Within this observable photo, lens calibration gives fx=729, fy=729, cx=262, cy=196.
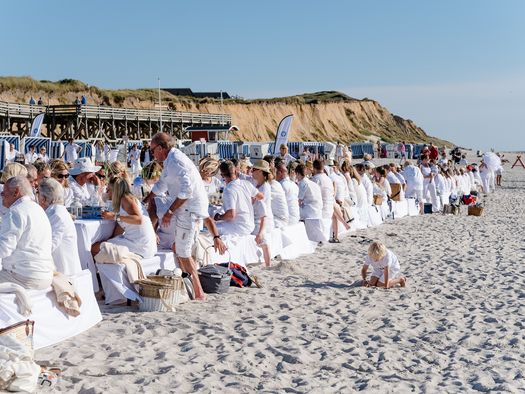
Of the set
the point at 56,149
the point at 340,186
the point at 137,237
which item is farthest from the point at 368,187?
the point at 56,149

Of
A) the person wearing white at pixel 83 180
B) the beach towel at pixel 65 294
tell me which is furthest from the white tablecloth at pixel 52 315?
the person wearing white at pixel 83 180

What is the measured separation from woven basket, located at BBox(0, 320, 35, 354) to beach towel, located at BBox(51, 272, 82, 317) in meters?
0.72

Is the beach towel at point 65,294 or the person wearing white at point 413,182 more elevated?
the person wearing white at point 413,182

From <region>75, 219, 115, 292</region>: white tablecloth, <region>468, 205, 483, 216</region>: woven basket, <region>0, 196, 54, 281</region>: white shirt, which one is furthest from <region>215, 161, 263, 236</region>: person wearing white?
<region>468, 205, 483, 216</region>: woven basket

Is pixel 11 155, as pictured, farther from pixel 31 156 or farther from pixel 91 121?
pixel 91 121

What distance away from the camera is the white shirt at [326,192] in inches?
461

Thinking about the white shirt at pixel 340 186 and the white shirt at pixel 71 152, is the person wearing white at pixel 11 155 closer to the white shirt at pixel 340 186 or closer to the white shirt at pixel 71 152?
the white shirt at pixel 71 152

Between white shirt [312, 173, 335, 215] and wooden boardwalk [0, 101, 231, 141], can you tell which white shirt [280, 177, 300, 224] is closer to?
white shirt [312, 173, 335, 215]

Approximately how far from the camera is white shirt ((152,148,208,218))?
713 centimetres

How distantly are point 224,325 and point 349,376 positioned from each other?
1550 millimetres

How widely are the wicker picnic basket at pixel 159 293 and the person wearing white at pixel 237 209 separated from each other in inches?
78.6

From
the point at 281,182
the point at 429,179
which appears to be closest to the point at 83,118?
the point at 429,179

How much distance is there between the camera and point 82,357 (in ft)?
17.6

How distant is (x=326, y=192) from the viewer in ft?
38.5
